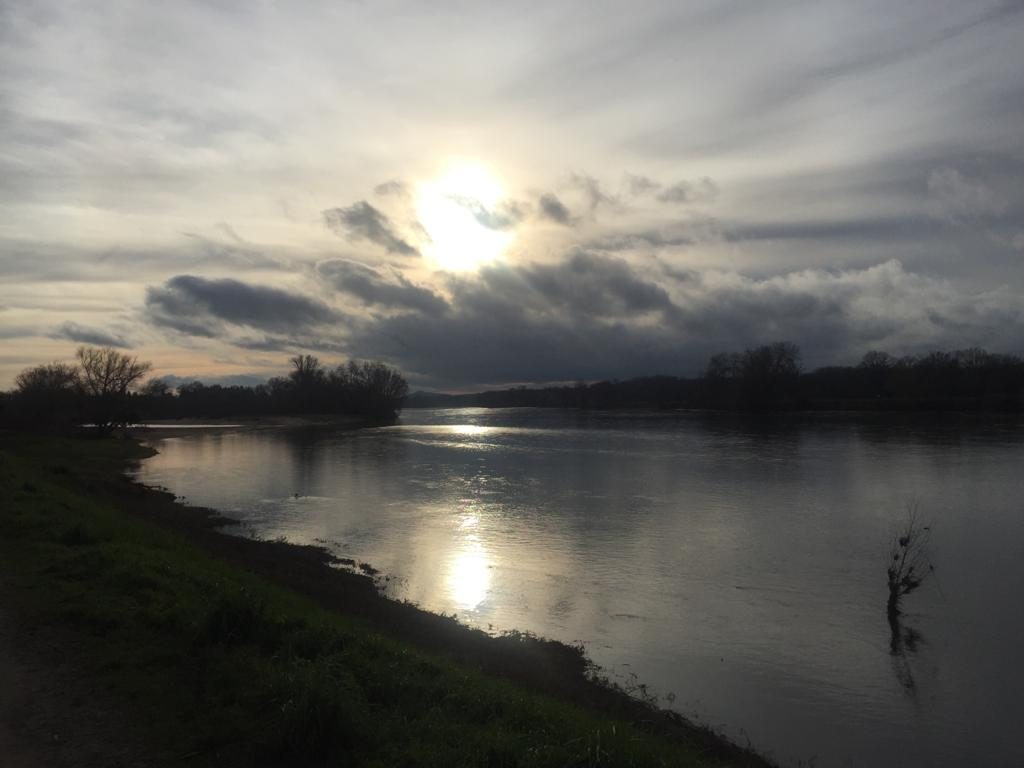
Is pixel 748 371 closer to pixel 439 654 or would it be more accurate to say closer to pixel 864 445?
pixel 864 445

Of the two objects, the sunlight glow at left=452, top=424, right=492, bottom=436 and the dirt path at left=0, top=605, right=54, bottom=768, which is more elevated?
the dirt path at left=0, top=605, right=54, bottom=768

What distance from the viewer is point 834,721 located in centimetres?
1162

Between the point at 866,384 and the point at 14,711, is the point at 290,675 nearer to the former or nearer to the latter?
the point at 14,711

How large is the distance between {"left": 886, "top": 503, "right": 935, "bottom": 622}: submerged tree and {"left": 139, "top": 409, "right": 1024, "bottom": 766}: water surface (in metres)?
0.37

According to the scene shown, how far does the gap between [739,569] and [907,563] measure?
16.8 feet

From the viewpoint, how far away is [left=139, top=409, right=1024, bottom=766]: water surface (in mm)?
12109

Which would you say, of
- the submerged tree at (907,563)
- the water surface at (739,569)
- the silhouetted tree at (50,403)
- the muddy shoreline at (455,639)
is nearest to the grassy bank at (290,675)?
the muddy shoreline at (455,639)

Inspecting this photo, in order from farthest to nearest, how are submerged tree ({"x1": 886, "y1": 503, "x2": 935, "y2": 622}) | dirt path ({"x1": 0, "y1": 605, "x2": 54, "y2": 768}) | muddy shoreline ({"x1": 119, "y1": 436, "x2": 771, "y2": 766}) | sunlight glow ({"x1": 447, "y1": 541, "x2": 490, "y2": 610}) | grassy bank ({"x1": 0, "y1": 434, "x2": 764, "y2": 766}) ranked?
sunlight glow ({"x1": 447, "y1": 541, "x2": 490, "y2": 610}), submerged tree ({"x1": 886, "y1": 503, "x2": 935, "y2": 622}), muddy shoreline ({"x1": 119, "y1": 436, "x2": 771, "y2": 766}), grassy bank ({"x1": 0, "y1": 434, "x2": 764, "y2": 766}), dirt path ({"x1": 0, "y1": 605, "x2": 54, "y2": 768})

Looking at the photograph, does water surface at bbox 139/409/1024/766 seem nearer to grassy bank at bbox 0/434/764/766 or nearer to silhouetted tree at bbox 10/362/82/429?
grassy bank at bbox 0/434/764/766

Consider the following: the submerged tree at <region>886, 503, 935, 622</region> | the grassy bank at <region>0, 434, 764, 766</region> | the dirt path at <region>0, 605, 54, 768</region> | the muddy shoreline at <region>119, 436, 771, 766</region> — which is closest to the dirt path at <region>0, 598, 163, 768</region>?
the dirt path at <region>0, 605, 54, 768</region>

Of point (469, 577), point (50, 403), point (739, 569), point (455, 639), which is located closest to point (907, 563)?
point (739, 569)

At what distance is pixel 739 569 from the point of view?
20.6 meters

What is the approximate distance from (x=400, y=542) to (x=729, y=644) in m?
13.2

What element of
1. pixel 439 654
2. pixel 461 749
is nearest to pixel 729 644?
pixel 439 654
